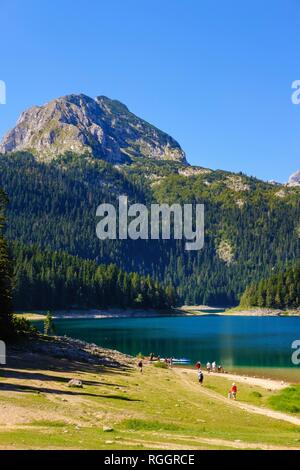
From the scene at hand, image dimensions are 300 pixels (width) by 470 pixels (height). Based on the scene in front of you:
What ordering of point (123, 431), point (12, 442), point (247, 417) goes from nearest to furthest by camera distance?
1. point (12, 442)
2. point (123, 431)
3. point (247, 417)

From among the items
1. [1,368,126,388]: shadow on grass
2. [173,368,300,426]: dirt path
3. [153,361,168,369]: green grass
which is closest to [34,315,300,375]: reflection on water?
[153,361,168,369]: green grass

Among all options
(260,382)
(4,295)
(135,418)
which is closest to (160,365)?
(260,382)

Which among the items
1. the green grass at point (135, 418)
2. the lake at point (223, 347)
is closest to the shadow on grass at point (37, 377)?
the green grass at point (135, 418)

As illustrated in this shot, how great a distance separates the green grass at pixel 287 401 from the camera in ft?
160

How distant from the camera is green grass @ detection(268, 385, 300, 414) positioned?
48825 mm

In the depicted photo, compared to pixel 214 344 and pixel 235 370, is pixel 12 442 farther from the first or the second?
pixel 214 344

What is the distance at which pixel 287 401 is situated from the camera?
51469 mm

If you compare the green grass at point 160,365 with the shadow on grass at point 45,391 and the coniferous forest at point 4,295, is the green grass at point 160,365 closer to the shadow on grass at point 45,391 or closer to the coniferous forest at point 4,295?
the coniferous forest at point 4,295

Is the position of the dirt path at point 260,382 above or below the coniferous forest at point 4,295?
below

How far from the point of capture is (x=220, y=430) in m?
33.9

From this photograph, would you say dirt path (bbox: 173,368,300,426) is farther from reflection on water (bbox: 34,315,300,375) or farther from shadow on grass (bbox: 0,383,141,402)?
reflection on water (bbox: 34,315,300,375)
